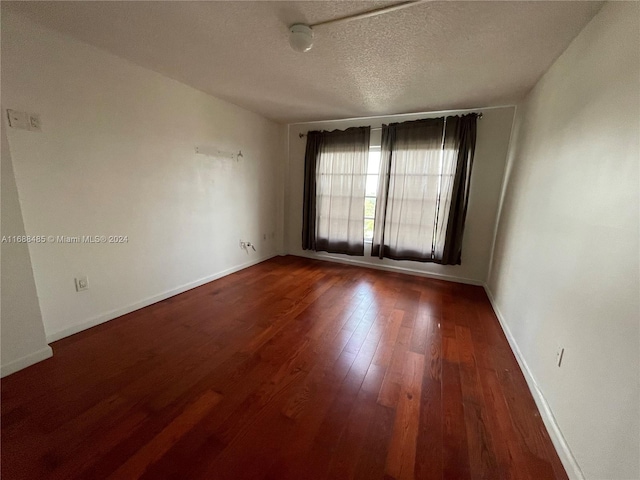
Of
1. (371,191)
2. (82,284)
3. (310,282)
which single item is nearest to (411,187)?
(371,191)

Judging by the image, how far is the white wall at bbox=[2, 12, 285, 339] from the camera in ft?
5.71

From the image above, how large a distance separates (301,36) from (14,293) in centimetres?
246

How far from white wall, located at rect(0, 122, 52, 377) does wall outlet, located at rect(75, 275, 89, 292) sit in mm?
320

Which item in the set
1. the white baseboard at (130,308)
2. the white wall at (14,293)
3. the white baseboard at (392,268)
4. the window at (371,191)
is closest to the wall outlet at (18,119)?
the white wall at (14,293)

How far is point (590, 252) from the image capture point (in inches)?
47.8

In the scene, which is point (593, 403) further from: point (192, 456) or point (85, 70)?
point (85, 70)

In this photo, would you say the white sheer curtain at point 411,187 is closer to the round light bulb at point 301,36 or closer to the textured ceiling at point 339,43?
the textured ceiling at point 339,43

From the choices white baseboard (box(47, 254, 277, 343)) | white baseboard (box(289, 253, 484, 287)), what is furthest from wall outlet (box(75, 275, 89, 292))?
white baseboard (box(289, 253, 484, 287))

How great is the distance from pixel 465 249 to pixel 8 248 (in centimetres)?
437

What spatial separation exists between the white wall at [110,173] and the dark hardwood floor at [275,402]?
1.24ft

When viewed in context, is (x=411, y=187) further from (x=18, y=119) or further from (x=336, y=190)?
(x=18, y=119)

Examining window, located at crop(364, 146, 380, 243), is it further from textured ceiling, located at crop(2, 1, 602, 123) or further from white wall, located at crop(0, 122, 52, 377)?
white wall, located at crop(0, 122, 52, 377)

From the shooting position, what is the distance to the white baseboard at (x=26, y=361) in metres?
1.61

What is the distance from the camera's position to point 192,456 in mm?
1167
